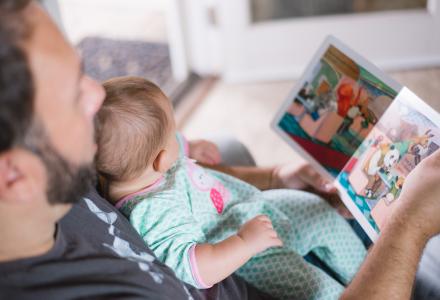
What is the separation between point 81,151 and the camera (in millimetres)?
704

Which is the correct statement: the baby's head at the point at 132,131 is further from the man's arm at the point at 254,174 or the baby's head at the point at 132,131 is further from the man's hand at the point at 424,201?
the man's hand at the point at 424,201

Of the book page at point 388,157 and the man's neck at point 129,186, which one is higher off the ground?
the book page at point 388,157

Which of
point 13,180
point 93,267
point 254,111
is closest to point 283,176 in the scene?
point 93,267

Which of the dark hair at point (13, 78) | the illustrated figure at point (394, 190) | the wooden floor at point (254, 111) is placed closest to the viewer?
the dark hair at point (13, 78)

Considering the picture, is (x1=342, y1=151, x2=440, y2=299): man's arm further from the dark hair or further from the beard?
the dark hair

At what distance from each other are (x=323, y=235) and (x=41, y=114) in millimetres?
740

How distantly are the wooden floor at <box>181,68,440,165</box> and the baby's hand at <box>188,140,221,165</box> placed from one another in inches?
36.7

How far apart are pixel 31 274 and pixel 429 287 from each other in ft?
2.45

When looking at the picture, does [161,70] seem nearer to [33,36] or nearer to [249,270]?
[249,270]

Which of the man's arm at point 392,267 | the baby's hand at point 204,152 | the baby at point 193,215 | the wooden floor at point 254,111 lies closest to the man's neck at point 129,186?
the baby at point 193,215

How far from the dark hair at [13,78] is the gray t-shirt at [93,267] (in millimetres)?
171

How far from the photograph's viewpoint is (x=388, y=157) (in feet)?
3.39

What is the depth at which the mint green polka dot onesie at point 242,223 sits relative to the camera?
0.91 meters

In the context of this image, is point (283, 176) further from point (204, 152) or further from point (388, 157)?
point (388, 157)
